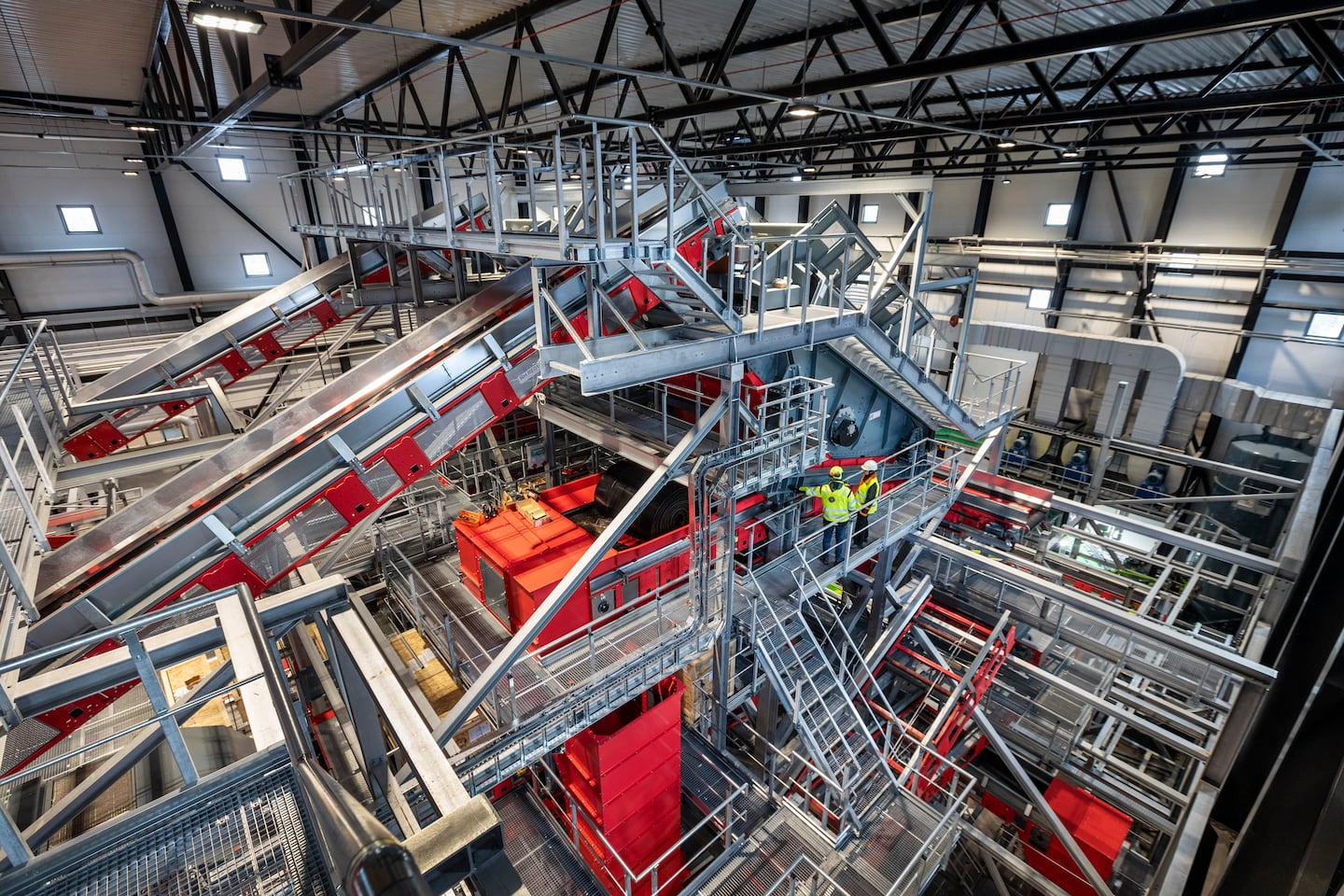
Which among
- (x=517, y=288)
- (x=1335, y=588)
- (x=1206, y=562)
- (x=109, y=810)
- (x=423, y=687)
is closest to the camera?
(x=1335, y=588)

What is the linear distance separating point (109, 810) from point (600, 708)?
12.2ft

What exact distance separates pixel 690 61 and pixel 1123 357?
13.0 m

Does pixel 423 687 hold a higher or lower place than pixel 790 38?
lower

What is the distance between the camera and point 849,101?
14.8 meters

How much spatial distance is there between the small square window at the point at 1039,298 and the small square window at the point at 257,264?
23821mm

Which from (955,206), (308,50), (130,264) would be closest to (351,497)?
(308,50)

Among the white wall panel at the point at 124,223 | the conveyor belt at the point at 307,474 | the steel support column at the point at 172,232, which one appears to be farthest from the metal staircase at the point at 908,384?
the steel support column at the point at 172,232

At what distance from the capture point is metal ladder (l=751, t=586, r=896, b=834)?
671cm

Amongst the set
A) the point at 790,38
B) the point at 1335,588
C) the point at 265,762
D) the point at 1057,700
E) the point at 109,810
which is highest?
the point at 790,38

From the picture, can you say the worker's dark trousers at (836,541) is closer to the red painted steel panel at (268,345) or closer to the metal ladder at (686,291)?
the metal ladder at (686,291)

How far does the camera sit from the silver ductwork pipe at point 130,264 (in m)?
12.8

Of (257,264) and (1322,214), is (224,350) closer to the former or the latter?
(257,264)

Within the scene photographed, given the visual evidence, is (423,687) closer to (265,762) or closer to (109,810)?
(109,810)

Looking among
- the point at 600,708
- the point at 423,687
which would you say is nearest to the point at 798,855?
the point at 600,708
